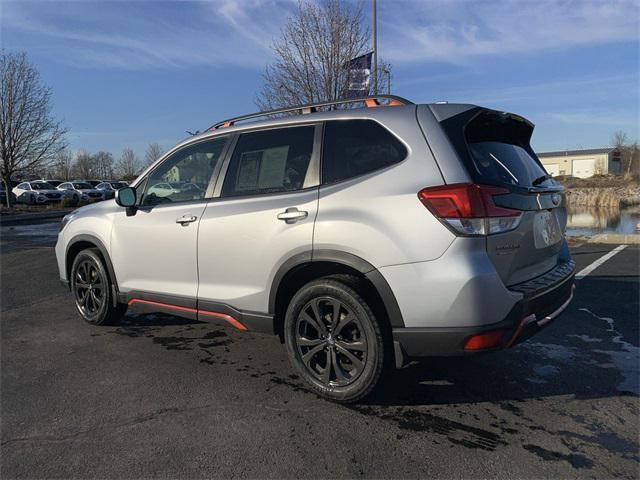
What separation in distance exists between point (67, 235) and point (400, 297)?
402cm

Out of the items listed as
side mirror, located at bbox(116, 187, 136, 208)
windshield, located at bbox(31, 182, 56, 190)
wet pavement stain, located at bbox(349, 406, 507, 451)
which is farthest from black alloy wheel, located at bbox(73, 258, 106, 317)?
windshield, located at bbox(31, 182, 56, 190)

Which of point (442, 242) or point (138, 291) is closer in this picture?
point (442, 242)

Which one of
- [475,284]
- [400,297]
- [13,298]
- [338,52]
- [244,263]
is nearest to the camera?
[475,284]

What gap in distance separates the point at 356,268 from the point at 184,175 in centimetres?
214

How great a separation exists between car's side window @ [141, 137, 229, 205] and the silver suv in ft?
0.07

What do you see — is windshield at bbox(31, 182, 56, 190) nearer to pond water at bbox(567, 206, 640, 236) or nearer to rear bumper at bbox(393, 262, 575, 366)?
pond water at bbox(567, 206, 640, 236)

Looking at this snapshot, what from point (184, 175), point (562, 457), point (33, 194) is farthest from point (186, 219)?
point (33, 194)

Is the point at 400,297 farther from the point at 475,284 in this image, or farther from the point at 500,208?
the point at 500,208

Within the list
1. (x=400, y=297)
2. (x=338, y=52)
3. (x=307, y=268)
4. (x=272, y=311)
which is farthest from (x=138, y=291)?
(x=338, y=52)

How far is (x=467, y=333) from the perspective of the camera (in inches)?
110

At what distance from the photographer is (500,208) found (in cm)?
286

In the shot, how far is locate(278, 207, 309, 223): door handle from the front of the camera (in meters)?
3.32

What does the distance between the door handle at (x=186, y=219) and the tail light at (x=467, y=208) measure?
1.99 metres

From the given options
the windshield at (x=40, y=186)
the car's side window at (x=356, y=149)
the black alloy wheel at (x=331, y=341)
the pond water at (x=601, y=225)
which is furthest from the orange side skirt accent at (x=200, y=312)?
the windshield at (x=40, y=186)
